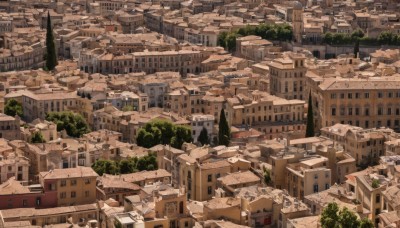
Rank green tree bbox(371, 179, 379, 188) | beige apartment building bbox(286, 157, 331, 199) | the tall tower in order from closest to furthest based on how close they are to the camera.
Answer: green tree bbox(371, 179, 379, 188), beige apartment building bbox(286, 157, 331, 199), the tall tower

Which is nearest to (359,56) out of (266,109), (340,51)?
(340,51)

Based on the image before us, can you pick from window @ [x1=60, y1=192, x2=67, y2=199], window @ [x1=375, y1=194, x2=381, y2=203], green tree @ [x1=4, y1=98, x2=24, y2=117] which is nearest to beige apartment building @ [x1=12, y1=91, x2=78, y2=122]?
green tree @ [x1=4, y1=98, x2=24, y2=117]

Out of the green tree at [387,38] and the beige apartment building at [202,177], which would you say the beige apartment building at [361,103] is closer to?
the beige apartment building at [202,177]

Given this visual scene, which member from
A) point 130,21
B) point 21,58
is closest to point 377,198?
point 21,58

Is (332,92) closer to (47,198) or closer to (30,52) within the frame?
(47,198)

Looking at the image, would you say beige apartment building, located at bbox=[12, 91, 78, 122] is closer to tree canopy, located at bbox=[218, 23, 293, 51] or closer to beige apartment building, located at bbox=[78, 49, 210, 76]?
beige apartment building, located at bbox=[78, 49, 210, 76]

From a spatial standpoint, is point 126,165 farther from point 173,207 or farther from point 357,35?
point 357,35
